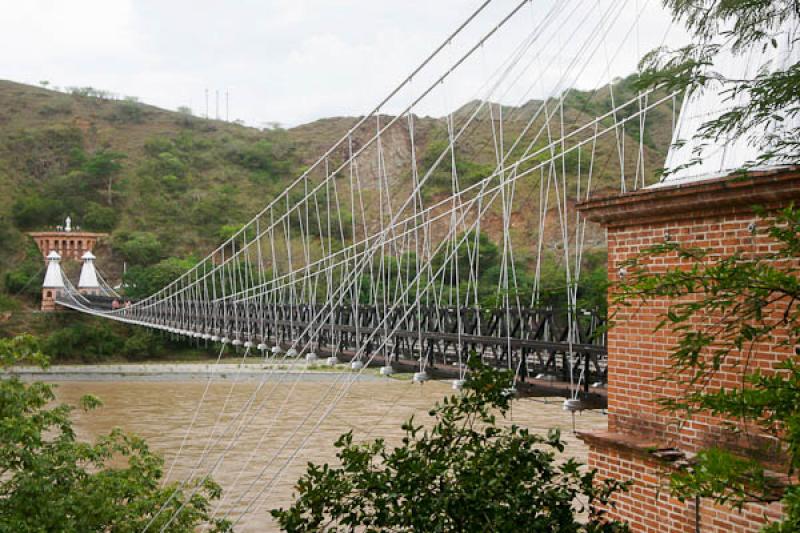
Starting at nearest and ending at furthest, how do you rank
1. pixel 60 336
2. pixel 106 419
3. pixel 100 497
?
pixel 100 497
pixel 106 419
pixel 60 336

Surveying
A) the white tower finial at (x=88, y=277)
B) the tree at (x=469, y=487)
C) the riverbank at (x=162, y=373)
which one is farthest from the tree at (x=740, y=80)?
the white tower finial at (x=88, y=277)

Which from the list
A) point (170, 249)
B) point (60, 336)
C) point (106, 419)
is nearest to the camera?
point (106, 419)

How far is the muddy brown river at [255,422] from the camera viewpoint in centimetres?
1198

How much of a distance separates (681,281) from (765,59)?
259 centimetres

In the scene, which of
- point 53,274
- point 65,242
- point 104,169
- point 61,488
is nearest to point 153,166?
point 104,169

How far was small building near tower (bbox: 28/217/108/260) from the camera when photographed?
4053 cm

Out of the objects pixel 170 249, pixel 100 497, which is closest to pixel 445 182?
pixel 170 249

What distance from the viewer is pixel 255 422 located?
18562mm

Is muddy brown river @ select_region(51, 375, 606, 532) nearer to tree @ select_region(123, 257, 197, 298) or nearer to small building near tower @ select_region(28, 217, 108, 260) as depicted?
tree @ select_region(123, 257, 197, 298)

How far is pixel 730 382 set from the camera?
399cm

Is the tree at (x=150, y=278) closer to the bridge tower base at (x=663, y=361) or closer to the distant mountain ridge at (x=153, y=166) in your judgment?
the distant mountain ridge at (x=153, y=166)

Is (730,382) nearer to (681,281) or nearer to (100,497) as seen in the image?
(681,281)

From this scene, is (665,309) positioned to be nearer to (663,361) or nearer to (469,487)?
(663,361)

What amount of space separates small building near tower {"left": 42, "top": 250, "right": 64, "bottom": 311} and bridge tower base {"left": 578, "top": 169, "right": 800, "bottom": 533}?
34.4m
